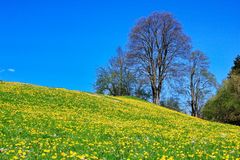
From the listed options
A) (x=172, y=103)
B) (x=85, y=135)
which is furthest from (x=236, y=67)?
(x=85, y=135)

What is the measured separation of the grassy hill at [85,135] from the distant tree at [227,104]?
1113 inches

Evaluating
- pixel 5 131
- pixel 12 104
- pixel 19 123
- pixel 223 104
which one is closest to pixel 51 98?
pixel 12 104

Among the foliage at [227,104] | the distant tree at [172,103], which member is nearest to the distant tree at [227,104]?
the foliage at [227,104]

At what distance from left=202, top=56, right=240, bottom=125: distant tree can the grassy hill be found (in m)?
28.3

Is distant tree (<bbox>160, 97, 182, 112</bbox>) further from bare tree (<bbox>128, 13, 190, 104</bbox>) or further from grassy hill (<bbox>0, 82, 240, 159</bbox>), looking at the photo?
grassy hill (<bbox>0, 82, 240, 159</bbox>)

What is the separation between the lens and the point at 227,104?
176 ft

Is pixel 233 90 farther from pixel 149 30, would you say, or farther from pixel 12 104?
pixel 12 104

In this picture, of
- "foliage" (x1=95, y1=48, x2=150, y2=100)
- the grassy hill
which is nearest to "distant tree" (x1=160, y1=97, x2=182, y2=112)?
"foliage" (x1=95, y1=48, x2=150, y2=100)

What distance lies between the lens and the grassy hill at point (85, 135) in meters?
9.90

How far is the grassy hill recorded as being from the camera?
9.90m

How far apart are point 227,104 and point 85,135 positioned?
142 ft

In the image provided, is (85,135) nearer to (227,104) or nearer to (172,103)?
(227,104)

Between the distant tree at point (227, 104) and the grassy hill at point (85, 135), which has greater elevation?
the distant tree at point (227, 104)

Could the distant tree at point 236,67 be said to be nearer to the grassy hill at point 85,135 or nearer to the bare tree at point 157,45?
the bare tree at point 157,45
